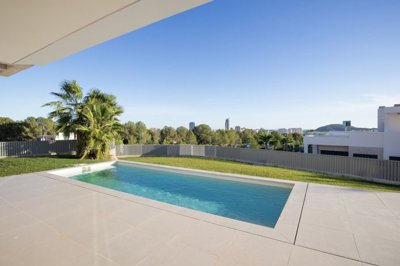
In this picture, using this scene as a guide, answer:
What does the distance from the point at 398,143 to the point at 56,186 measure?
19.7 m

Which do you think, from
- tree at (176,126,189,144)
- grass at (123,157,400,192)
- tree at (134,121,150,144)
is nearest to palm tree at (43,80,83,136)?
grass at (123,157,400,192)

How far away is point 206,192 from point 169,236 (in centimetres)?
399

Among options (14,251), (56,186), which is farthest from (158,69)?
(14,251)

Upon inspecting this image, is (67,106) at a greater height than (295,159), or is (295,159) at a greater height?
(67,106)

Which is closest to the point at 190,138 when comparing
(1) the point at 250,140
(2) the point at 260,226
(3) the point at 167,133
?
(3) the point at 167,133

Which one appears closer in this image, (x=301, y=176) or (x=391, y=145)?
(x=301, y=176)

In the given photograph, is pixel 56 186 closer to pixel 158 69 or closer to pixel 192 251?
pixel 192 251

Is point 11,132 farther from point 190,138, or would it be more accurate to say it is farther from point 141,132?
point 190,138

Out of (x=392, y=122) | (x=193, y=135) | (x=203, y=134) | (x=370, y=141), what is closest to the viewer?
(x=392, y=122)

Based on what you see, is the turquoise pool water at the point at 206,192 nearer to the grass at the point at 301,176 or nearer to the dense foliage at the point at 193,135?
the grass at the point at 301,176

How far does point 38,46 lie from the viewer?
118 inches

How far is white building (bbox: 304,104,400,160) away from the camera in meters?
14.2

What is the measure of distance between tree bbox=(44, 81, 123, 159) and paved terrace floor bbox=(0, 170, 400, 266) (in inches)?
325

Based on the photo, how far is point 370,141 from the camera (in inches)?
609
